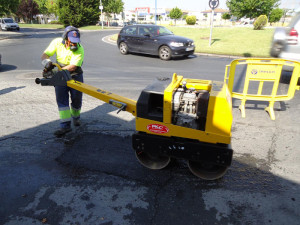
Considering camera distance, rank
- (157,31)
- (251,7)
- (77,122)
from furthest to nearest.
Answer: (251,7) < (157,31) < (77,122)

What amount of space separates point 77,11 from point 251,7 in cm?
3113

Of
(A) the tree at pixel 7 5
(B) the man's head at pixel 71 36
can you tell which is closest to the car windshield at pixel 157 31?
(B) the man's head at pixel 71 36

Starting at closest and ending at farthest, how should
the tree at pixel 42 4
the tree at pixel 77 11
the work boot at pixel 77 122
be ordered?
the work boot at pixel 77 122 → the tree at pixel 77 11 → the tree at pixel 42 4

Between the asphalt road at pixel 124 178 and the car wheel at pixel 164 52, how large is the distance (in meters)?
6.83

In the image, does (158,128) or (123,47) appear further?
(123,47)

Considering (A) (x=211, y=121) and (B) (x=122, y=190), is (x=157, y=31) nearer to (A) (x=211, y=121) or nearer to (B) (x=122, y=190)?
(A) (x=211, y=121)

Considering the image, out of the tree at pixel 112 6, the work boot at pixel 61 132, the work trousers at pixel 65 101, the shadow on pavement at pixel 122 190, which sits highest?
the tree at pixel 112 6

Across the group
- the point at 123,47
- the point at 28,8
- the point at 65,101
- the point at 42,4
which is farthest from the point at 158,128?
the point at 42,4

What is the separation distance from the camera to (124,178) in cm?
296

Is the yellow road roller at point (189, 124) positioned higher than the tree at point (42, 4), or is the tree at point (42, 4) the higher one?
the tree at point (42, 4)

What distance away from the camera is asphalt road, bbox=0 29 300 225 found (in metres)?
2.40

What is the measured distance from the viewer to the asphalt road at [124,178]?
7.86ft

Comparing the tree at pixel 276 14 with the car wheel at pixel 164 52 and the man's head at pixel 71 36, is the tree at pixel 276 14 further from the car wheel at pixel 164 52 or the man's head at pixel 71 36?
the man's head at pixel 71 36

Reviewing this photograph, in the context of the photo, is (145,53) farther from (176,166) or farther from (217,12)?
(217,12)
